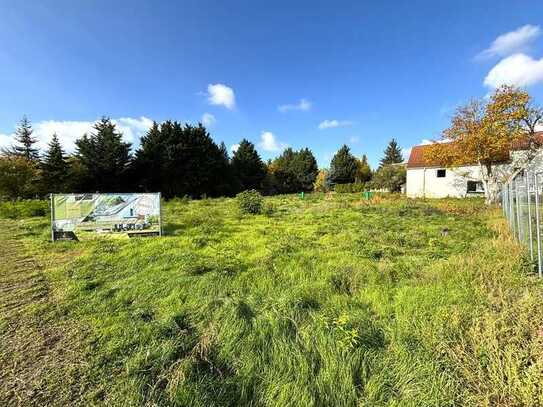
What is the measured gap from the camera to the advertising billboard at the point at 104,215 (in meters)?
7.81

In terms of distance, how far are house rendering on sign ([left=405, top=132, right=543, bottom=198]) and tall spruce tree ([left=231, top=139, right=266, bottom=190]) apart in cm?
2225

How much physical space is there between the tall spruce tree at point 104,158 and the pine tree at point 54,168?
5.42 ft

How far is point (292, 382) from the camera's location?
2.31 meters

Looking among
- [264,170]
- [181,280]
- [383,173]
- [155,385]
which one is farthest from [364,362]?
[264,170]

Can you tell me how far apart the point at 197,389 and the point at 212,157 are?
37414 millimetres

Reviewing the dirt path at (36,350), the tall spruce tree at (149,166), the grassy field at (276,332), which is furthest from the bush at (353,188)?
the dirt path at (36,350)

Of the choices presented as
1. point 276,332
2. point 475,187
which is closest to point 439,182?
point 475,187

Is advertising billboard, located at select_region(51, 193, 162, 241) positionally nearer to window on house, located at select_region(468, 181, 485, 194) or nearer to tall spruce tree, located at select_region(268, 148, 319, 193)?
window on house, located at select_region(468, 181, 485, 194)

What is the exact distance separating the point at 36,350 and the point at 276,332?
7.27 feet

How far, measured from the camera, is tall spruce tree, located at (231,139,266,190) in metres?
44.2

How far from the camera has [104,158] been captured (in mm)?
29625

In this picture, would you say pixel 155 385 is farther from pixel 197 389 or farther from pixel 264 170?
pixel 264 170

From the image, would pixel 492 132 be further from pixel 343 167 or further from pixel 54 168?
pixel 54 168

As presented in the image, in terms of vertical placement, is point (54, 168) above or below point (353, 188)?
above
